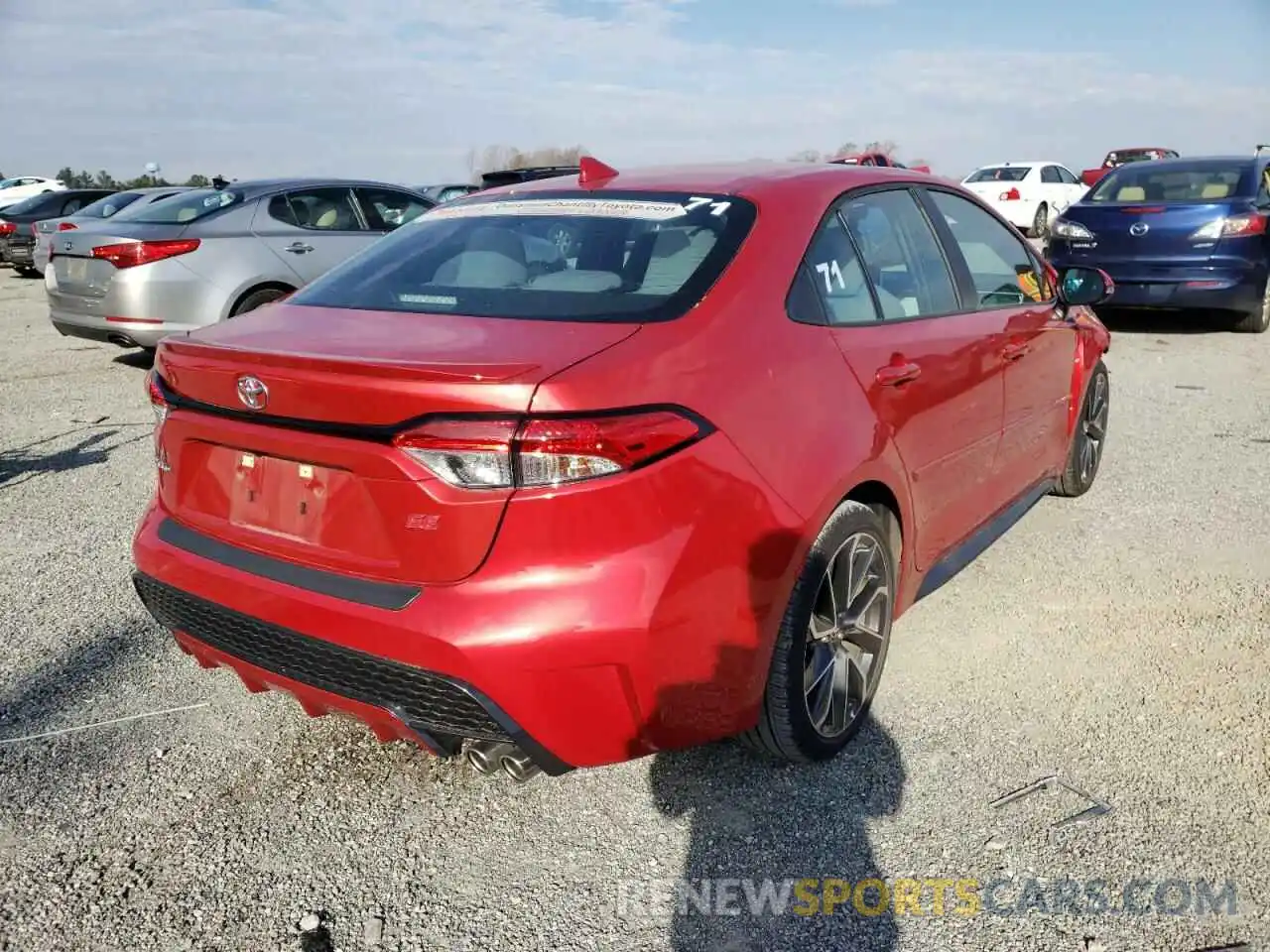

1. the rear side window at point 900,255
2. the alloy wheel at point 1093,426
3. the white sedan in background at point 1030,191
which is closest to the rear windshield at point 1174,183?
the alloy wheel at point 1093,426

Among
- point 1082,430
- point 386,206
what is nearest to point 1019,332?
point 1082,430

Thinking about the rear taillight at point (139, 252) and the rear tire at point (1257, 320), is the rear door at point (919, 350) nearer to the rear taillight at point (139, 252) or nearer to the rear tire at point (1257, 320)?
the rear taillight at point (139, 252)

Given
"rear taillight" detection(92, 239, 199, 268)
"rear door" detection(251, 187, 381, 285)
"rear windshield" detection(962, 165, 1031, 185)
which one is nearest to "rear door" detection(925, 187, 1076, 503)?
"rear door" detection(251, 187, 381, 285)

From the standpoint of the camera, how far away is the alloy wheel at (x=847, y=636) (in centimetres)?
264

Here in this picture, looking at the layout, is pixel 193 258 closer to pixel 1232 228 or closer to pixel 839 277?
pixel 839 277

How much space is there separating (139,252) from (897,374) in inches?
248

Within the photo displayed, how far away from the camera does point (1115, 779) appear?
2.69 m

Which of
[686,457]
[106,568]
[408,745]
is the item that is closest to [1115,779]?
[686,457]

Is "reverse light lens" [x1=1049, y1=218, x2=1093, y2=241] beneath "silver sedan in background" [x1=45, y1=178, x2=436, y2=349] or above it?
above

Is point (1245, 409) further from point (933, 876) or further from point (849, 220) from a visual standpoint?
point (933, 876)

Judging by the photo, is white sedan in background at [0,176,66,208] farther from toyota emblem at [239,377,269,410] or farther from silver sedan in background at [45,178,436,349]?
toyota emblem at [239,377,269,410]

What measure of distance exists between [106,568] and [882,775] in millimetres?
3165

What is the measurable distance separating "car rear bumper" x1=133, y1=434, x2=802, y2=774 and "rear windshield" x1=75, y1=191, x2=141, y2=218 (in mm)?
11856

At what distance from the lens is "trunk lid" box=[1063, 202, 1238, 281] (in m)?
8.75
